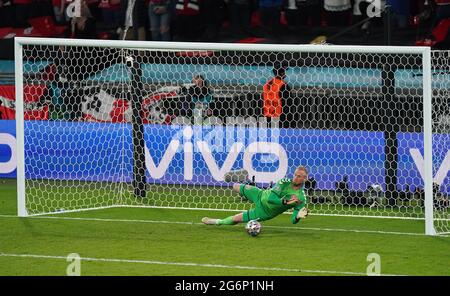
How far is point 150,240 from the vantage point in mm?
16047

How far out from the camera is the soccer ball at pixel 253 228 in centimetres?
1634

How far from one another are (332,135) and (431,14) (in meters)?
4.73

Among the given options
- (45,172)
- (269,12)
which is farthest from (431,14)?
(45,172)

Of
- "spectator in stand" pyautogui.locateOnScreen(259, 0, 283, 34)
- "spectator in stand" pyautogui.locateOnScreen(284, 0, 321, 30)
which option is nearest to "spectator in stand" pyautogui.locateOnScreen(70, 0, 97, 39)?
"spectator in stand" pyautogui.locateOnScreen(259, 0, 283, 34)

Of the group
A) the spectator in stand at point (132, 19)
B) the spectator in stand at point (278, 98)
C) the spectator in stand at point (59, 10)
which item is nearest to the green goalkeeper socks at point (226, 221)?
the spectator in stand at point (278, 98)

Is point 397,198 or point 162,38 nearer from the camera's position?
point 397,198

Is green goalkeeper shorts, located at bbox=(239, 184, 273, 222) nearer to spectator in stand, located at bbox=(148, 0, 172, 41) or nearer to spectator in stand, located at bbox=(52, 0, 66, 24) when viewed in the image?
spectator in stand, located at bbox=(148, 0, 172, 41)

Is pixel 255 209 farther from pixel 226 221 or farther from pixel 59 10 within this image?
pixel 59 10

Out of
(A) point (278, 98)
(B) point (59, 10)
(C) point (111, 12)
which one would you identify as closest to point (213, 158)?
(A) point (278, 98)

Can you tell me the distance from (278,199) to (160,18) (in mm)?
8910

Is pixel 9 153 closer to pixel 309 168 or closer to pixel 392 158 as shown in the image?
pixel 309 168

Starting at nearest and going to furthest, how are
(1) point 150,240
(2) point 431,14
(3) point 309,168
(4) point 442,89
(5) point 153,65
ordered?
1. (1) point 150,240
2. (4) point 442,89
3. (3) point 309,168
4. (5) point 153,65
5. (2) point 431,14

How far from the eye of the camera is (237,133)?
20094 millimetres

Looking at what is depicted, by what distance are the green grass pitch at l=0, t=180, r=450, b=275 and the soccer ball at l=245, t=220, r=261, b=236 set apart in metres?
0.12
